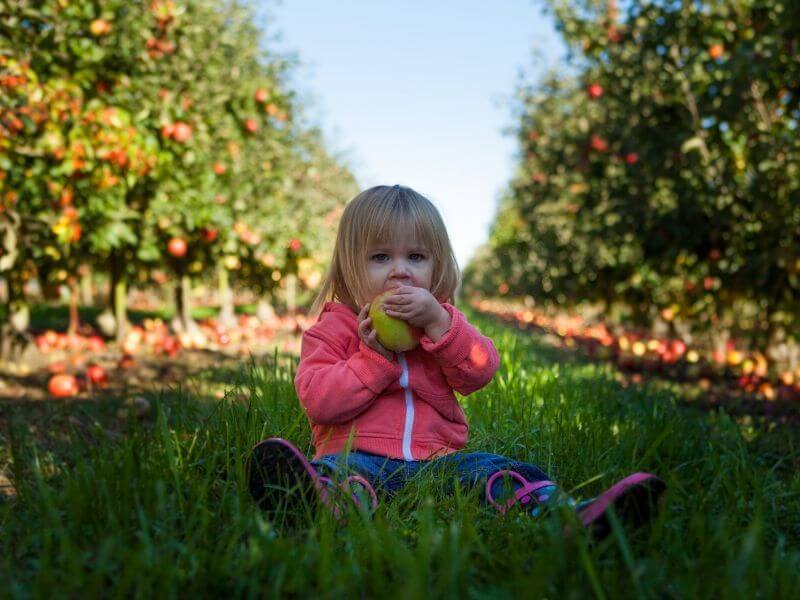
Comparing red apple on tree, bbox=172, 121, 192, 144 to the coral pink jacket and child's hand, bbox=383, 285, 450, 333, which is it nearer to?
the coral pink jacket

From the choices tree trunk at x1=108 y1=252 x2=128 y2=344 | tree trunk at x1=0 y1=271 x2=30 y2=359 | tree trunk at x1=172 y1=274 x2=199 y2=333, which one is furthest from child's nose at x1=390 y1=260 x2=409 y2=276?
tree trunk at x1=172 y1=274 x2=199 y2=333

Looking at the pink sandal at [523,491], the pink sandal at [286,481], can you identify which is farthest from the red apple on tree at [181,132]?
the pink sandal at [523,491]

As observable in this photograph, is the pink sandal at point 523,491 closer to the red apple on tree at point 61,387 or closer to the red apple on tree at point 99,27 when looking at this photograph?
the red apple on tree at point 61,387

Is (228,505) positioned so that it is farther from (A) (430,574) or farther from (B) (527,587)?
(B) (527,587)

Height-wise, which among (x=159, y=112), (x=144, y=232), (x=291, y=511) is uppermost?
(x=159, y=112)

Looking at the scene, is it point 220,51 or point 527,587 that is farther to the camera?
point 220,51

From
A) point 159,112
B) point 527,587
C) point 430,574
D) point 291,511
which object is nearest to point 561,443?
point 291,511

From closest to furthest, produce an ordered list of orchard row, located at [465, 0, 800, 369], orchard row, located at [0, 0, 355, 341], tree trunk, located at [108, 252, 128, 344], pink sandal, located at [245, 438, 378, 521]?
pink sandal, located at [245, 438, 378, 521], orchard row, located at [0, 0, 355, 341], orchard row, located at [465, 0, 800, 369], tree trunk, located at [108, 252, 128, 344]

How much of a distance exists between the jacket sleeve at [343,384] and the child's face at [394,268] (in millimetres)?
218

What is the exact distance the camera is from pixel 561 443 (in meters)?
2.66

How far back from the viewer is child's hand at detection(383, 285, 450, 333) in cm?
229

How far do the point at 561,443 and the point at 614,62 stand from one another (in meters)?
6.39

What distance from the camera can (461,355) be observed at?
2383 millimetres

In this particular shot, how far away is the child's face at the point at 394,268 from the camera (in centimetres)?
247
